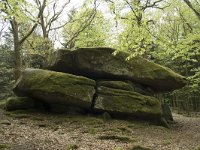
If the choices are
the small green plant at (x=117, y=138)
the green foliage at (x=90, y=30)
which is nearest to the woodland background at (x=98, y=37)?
the green foliage at (x=90, y=30)

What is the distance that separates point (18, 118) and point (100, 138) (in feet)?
16.7

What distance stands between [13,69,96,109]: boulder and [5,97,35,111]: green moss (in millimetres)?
426

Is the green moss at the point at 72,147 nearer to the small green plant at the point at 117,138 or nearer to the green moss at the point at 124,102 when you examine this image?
the small green plant at the point at 117,138

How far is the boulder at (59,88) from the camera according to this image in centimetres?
1504

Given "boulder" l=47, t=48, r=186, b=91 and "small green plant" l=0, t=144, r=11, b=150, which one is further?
"boulder" l=47, t=48, r=186, b=91

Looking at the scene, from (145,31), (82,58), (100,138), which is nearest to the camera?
(100,138)

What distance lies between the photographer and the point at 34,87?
15.4m

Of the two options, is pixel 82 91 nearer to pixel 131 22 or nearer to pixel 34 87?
pixel 34 87

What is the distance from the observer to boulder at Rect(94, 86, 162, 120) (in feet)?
51.7

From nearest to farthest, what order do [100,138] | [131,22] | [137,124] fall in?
1. [100,138]
2. [131,22]
3. [137,124]

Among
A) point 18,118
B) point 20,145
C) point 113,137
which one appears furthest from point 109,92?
point 20,145

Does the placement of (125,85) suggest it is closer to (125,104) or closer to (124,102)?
(124,102)

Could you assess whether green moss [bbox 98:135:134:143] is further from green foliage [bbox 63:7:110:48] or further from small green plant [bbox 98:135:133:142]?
green foliage [bbox 63:7:110:48]

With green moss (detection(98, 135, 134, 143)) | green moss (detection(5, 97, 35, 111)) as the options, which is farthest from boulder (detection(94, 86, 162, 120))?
green moss (detection(5, 97, 35, 111))
